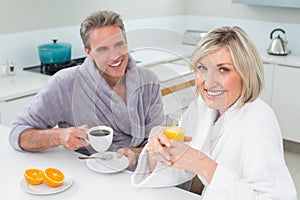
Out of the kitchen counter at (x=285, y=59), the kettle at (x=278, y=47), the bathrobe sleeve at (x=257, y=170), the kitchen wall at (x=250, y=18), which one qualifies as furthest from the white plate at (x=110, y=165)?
the kitchen wall at (x=250, y=18)

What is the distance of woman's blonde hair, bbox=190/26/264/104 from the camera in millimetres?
1390

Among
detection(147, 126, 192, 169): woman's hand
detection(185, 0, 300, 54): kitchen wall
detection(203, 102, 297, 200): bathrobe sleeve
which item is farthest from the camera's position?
detection(185, 0, 300, 54): kitchen wall

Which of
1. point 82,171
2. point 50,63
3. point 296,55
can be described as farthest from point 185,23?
point 82,171

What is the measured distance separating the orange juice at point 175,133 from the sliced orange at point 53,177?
405 millimetres

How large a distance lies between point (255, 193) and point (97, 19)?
945mm

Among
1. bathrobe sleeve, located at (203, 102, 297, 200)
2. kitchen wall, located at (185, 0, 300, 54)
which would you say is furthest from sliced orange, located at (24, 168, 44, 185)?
kitchen wall, located at (185, 0, 300, 54)

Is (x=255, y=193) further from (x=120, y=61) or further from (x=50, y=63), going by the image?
(x=50, y=63)

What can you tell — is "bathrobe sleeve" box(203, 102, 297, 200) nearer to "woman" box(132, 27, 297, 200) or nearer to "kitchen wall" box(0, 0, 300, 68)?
"woman" box(132, 27, 297, 200)

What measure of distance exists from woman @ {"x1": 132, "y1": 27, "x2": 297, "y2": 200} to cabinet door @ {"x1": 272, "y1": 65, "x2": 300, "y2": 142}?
2.25 meters

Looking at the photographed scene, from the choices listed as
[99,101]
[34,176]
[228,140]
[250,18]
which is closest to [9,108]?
[99,101]

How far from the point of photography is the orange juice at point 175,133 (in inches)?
55.5

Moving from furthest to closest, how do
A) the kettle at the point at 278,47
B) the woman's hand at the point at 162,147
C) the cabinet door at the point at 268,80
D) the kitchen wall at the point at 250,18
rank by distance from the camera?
the kitchen wall at the point at 250,18, the kettle at the point at 278,47, the cabinet door at the point at 268,80, the woman's hand at the point at 162,147

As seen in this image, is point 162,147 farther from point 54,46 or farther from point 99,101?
point 54,46

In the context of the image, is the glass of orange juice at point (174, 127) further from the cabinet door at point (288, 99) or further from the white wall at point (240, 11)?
the white wall at point (240, 11)
